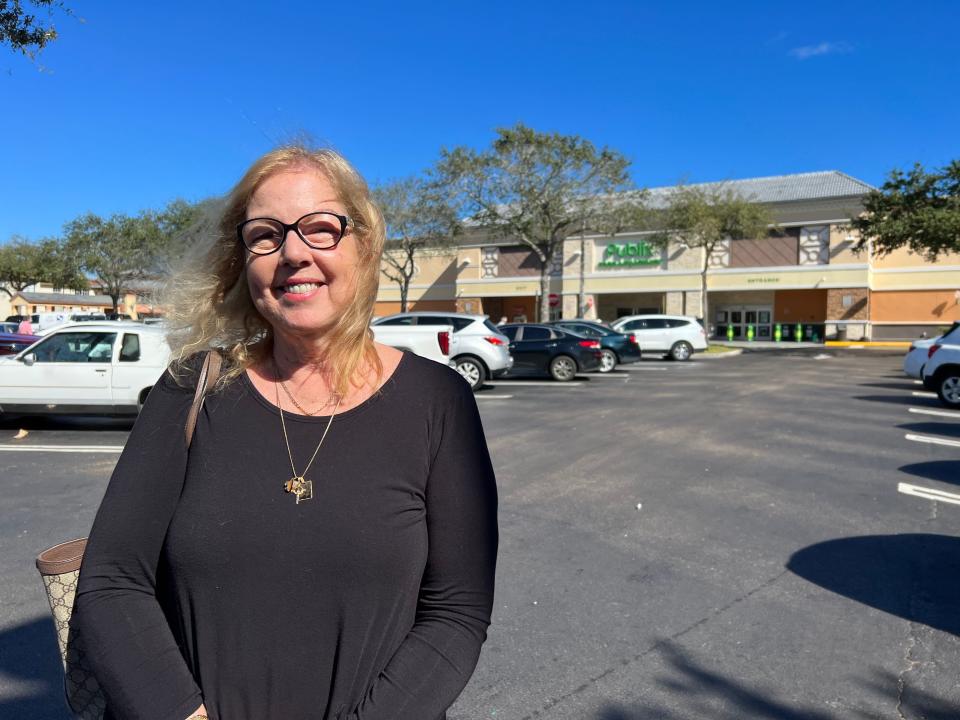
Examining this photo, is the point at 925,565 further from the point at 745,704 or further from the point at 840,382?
the point at 840,382

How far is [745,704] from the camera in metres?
3.02

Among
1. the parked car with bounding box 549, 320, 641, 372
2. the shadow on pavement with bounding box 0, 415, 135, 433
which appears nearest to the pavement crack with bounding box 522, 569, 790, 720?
the shadow on pavement with bounding box 0, 415, 135, 433

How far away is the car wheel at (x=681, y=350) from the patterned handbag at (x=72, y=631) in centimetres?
2563

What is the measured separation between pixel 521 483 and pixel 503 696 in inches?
146

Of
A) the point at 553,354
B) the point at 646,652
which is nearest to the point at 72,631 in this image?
the point at 646,652

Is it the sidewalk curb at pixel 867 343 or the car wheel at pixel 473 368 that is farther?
the sidewalk curb at pixel 867 343

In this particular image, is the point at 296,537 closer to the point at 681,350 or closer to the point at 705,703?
the point at 705,703

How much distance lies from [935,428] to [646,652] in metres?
9.04

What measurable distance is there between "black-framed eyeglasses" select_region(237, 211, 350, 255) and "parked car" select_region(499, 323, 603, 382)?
16.3 meters

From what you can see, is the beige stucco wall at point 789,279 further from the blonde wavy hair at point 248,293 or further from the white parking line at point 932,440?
the blonde wavy hair at point 248,293

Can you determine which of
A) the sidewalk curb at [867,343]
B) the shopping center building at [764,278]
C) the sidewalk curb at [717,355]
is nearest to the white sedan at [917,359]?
Answer: the sidewalk curb at [717,355]

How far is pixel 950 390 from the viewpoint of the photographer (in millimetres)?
12945

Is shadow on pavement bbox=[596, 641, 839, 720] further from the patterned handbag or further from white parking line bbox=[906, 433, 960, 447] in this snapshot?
white parking line bbox=[906, 433, 960, 447]

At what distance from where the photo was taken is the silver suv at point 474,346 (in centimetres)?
1535
